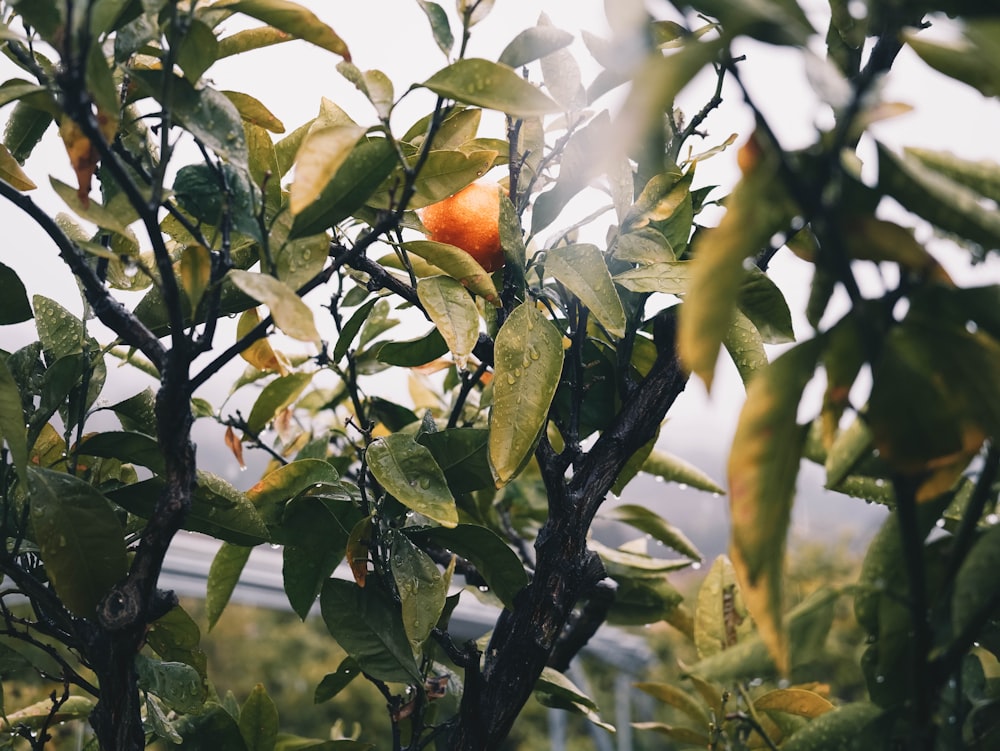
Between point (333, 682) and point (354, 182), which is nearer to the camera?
point (354, 182)

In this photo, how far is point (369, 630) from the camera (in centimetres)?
52

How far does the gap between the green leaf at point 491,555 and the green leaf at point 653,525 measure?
251 millimetres

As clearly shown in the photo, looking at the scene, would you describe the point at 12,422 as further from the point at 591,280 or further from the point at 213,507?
the point at 591,280

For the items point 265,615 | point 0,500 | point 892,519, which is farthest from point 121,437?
point 265,615

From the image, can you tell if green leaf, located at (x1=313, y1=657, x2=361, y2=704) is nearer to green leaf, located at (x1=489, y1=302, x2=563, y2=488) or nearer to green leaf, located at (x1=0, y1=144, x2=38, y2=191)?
green leaf, located at (x1=489, y1=302, x2=563, y2=488)

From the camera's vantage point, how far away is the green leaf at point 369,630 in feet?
1.67

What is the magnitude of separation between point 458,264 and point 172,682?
0.28 metres

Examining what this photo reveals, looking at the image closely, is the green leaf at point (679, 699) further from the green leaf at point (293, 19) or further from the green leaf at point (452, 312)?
the green leaf at point (293, 19)

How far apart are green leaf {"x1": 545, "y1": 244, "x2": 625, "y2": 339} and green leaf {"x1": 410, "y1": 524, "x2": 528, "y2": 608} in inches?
6.0

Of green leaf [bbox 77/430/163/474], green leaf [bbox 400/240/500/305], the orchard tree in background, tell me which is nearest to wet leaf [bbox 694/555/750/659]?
the orchard tree in background

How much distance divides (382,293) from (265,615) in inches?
199

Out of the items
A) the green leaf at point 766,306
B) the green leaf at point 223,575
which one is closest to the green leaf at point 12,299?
the green leaf at point 223,575

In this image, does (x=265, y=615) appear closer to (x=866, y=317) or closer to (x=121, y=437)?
(x=121, y=437)

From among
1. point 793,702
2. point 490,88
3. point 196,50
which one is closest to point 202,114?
point 196,50
